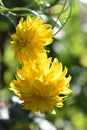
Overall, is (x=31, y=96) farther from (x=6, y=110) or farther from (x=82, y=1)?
(x=6, y=110)

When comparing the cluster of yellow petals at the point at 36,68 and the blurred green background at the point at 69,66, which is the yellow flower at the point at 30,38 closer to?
the cluster of yellow petals at the point at 36,68

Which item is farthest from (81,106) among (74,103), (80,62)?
(80,62)

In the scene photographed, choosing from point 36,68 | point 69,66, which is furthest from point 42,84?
point 69,66

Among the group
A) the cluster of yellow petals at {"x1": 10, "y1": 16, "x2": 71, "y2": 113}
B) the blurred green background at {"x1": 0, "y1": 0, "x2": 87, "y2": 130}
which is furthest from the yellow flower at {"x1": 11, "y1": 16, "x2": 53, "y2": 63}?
the blurred green background at {"x1": 0, "y1": 0, "x2": 87, "y2": 130}

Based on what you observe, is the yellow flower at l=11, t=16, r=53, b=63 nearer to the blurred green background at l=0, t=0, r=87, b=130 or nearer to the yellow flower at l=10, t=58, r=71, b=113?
the yellow flower at l=10, t=58, r=71, b=113

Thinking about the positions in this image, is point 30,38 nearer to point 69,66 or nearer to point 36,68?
point 36,68

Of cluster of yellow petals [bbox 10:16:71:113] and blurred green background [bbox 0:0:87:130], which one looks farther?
blurred green background [bbox 0:0:87:130]

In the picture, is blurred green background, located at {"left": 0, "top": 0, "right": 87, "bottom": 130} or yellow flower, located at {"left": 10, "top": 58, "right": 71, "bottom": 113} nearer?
yellow flower, located at {"left": 10, "top": 58, "right": 71, "bottom": 113}

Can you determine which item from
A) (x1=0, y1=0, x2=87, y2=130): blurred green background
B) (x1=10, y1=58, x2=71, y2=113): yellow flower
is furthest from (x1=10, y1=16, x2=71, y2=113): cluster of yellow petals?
(x1=0, y1=0, x2=87, y2=130): blurred green background

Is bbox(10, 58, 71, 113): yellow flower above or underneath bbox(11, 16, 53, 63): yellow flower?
underneath
